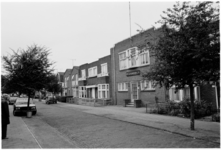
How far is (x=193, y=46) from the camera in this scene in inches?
327

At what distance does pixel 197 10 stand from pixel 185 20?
555 mm

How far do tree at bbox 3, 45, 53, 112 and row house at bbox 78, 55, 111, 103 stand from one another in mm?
10876

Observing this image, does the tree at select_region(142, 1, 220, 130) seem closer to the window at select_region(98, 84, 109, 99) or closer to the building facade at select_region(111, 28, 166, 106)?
the building facade at select_region(111, 28, 166, 106)

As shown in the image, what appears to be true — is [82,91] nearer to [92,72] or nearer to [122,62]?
[92,72]

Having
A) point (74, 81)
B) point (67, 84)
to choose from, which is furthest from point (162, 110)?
point (67, 84)

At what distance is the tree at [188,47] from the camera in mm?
7812

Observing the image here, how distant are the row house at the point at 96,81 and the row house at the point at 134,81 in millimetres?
1460

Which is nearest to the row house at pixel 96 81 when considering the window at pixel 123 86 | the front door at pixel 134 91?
the window at pixel 123 86

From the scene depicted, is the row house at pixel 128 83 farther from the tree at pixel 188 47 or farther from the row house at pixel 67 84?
the row house at pixel 67 84

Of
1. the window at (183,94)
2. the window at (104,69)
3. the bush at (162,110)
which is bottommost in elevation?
the bush at (162,110)

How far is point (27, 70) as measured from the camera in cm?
1631

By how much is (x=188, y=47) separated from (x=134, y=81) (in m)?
14.6

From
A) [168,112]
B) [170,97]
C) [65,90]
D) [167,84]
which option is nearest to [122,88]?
[170,97]

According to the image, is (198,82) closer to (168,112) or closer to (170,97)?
(168,112)
